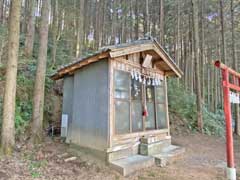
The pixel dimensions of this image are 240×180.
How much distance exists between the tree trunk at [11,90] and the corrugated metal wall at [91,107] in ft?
6.14

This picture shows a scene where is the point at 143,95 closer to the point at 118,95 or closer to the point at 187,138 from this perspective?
the point at 118,95

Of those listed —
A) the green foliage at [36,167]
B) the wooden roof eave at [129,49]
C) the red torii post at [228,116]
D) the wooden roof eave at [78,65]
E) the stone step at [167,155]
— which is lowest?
the stone step at [167,155]

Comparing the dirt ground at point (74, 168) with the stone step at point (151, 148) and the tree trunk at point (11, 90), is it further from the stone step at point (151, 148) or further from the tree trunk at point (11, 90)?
the stone step at point (151, 148)

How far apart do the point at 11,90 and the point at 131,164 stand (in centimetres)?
358

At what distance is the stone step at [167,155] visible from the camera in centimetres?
572

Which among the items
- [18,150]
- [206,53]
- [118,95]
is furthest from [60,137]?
[206,53]

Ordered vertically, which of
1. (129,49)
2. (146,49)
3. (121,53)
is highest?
(146,49)

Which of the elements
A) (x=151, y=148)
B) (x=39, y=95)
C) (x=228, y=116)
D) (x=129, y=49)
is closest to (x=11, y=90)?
(x=39, y=95)

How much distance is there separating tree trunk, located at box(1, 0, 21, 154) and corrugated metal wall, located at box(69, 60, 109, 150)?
187cm

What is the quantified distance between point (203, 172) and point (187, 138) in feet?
14.7

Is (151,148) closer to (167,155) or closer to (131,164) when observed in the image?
(167,155)

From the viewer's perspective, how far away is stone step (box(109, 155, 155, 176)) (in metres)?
4.85

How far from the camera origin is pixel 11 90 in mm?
5098

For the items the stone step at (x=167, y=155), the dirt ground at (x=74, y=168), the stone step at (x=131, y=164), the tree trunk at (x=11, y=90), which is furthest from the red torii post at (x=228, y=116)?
the tree trunk at (x=11, y=90)
